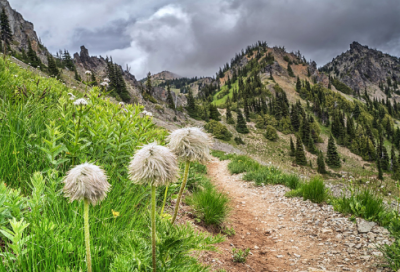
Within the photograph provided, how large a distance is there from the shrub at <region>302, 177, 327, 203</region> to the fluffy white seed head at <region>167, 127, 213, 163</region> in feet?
20.5

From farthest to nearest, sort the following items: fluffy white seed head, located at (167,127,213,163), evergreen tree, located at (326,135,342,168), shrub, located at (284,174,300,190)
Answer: evergreen tree, located at (326,135,342,168)
shrub, located at (284,174,300,190)
fluffy white seed head, located at (167,127,213,163)

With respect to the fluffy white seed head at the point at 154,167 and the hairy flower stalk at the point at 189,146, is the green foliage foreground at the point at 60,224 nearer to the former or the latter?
the hairy flower stalk at the point at 189,146

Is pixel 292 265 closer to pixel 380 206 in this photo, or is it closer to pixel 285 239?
pixel 285 239

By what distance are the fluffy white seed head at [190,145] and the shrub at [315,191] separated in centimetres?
626

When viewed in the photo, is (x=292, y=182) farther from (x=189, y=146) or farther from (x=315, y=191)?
(x=189, y=146)

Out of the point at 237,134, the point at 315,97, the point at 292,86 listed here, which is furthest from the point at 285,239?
the point at 292,86

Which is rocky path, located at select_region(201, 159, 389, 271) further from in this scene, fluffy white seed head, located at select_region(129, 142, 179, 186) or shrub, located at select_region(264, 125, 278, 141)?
shrub, located at select_region(264, 125, 278, 141)

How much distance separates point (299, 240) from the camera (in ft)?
16.8

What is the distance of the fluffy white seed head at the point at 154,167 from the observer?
145cm

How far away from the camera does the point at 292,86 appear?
491 feet

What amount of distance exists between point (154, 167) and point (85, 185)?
0.44 meters

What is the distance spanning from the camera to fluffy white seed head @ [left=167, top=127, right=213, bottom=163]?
194 centimetres

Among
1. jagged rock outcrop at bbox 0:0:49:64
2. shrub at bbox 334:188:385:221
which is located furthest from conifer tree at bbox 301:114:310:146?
jagged rock outcrop at bbox 0:0:49:64

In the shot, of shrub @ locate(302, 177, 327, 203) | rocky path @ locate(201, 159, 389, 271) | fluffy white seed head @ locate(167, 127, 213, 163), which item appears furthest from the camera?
shrub @ locate(302, 177, 327, 203)
